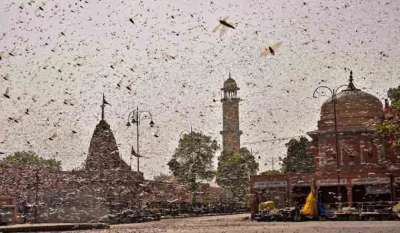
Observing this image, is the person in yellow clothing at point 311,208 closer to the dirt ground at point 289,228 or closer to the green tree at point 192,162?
the dirt ground at point 289,228

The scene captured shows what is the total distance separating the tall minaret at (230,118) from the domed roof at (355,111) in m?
49.6

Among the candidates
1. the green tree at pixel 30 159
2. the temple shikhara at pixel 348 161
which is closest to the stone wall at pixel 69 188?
the temple shikhara at pixel 348 161

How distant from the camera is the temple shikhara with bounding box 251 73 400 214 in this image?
50.7 m

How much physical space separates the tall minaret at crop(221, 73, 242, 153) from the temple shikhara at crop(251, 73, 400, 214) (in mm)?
46559

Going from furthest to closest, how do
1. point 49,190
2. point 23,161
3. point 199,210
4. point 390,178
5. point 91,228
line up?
point 23,161, point 199,210, point 390,178, point 49,190, point 91,228

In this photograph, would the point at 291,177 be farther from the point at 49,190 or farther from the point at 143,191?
the point at 49,190

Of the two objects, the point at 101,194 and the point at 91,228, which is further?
the point at 101,194

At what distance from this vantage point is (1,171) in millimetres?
46719

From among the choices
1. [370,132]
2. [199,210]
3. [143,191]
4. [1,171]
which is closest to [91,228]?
[1,171]

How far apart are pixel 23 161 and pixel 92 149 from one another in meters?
48.3

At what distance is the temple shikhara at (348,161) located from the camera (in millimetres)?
50688

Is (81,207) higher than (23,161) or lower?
lower

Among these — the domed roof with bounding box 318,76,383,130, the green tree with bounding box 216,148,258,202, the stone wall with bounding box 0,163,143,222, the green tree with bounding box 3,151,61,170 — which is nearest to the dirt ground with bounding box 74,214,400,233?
the stone wall with bounding box 0,163,143,222

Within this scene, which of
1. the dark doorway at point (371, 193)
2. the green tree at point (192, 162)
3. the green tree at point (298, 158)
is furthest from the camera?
the green tree at point (298, 158)
